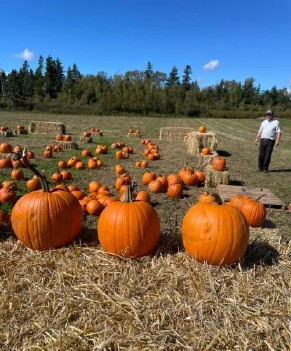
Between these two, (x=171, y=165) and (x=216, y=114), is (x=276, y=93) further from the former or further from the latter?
(x=171, y=165)

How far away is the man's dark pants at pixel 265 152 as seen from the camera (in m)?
10.8

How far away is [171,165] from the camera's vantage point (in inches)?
463

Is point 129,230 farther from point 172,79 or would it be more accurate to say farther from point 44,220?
point 172,79

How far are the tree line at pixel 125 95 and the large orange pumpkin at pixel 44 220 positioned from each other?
47.8 meters

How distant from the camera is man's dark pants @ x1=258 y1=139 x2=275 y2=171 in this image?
10836 millimetres

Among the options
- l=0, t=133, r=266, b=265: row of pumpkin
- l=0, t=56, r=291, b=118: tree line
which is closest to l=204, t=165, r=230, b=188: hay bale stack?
l=0, t=133, r=266, b=265: row of pumpkin

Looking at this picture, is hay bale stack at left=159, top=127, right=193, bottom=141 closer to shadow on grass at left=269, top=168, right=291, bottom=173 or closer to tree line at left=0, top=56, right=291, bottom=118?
shadow on grass at left=269, top=168, right=291, bottom=173

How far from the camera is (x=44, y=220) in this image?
3561 millimetres

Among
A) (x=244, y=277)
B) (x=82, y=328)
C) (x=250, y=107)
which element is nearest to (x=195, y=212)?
(x=244, y=277)

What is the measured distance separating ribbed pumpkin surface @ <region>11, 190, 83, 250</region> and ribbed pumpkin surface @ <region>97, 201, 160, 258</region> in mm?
396

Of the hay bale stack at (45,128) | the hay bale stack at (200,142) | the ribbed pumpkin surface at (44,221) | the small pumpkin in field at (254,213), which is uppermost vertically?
the ribbed pumpkin surface at (44,221)

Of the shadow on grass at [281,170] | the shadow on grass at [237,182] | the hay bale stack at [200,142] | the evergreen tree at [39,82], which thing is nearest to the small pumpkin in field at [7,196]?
the shadow on grass at [237,182]

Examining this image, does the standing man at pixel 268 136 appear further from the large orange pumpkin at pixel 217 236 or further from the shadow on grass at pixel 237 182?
the large orange pumpkin at pixel 217 236

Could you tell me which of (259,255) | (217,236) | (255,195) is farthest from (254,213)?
(255,195)
